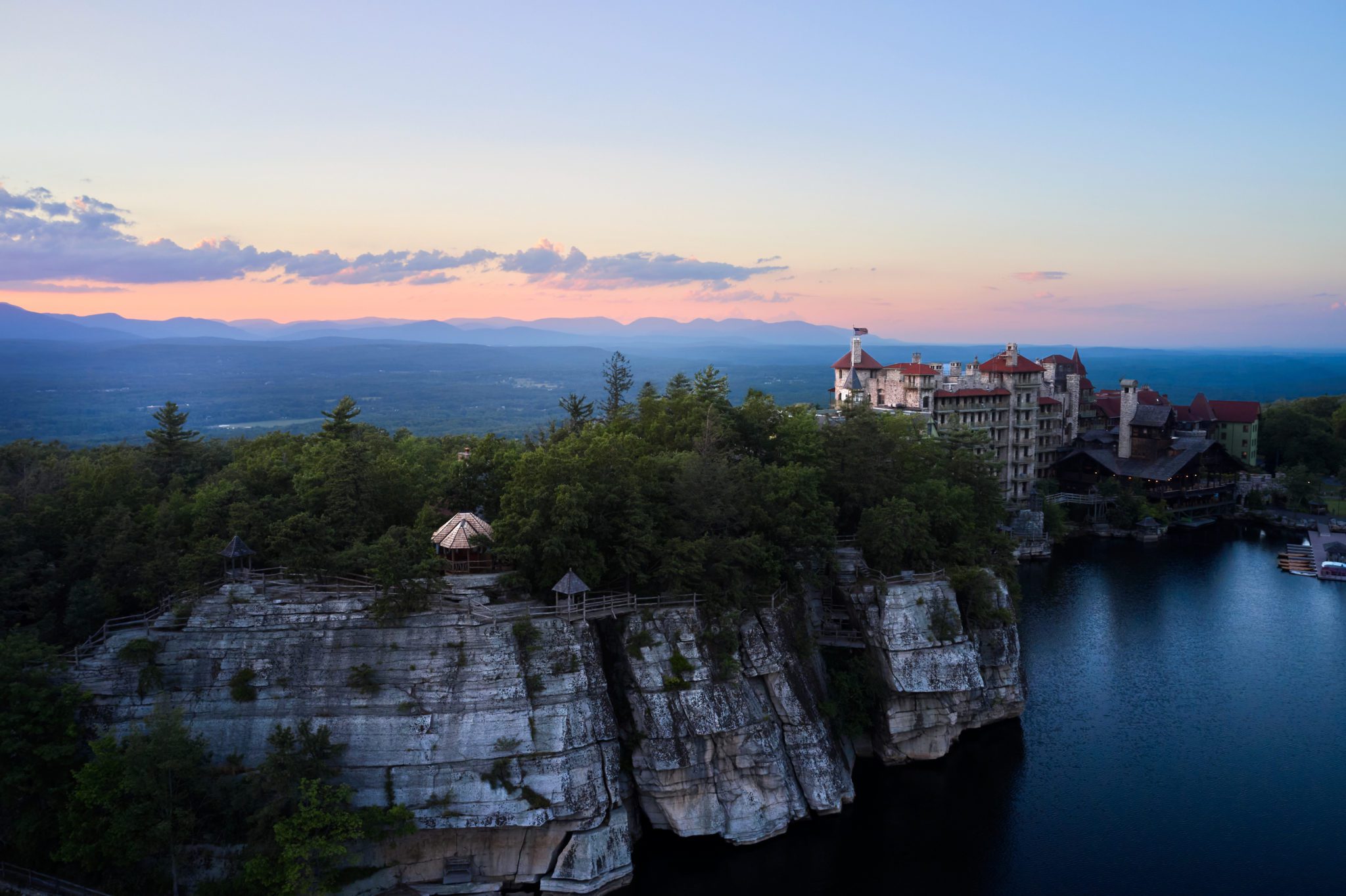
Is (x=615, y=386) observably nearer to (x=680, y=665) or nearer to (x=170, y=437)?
(x=170, y=437)

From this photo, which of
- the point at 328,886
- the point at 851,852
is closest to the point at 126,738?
the point at 328,886

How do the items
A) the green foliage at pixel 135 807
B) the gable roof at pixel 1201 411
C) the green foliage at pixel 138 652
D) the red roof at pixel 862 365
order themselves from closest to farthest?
the green foliage at pixel 135 807 → the green foliage at pixel 138 652 → the red roof at pixel 862 365 → the gable roof at pixel 1201 411

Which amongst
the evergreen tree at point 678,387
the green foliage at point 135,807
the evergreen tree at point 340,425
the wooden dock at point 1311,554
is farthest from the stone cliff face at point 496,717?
the wooden dock at point 1311,554

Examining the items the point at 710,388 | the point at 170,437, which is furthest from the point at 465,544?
the point at 170,437

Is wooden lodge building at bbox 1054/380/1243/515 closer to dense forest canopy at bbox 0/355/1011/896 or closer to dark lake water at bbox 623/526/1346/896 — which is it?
dark lake water at bbox 623/526/1346/896

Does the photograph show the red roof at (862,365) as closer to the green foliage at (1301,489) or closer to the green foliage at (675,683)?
the green foliage at (1301,489)

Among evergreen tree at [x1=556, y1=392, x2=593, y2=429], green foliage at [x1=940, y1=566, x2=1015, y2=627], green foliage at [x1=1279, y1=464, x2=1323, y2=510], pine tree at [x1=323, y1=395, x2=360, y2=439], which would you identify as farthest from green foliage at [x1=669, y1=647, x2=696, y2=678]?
green foliage at [x1=1279, y1=464, x2=1323, y2=510]
